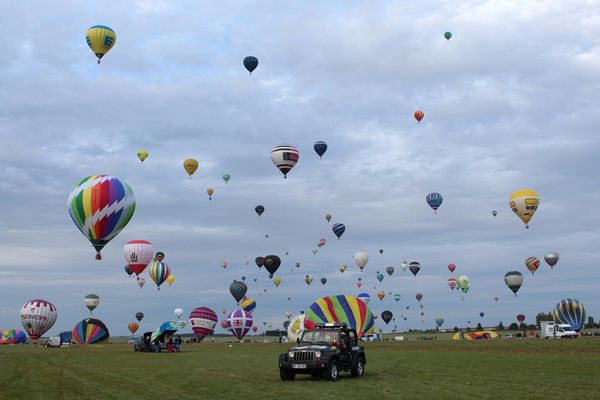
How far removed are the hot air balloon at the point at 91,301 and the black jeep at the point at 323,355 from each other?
83.1 metres

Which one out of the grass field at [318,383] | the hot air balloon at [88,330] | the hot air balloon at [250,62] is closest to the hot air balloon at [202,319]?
the hot air balloon at [88,330]

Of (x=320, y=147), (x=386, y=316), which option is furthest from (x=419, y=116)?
(x=386, y=316)

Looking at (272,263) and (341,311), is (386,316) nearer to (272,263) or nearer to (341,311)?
(272,263)

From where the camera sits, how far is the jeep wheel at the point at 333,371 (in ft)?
81.6

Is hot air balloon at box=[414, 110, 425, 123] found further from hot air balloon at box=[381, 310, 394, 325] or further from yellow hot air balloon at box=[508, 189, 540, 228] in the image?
hot air balloon at box=[381, 310, 394, 325]

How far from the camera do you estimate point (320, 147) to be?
74750 mm

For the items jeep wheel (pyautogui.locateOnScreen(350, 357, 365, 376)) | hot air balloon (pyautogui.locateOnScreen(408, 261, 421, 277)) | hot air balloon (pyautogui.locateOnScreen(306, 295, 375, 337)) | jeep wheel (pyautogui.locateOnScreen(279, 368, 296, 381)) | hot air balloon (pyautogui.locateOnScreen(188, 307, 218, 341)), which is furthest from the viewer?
hot air balloon (pyautogui.locateOnScreen(408, 261, 421, 277))

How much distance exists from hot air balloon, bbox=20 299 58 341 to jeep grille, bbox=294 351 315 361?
238 feet

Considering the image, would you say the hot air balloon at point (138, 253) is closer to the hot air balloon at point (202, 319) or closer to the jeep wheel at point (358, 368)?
the hot air balloon at point (202, 319)

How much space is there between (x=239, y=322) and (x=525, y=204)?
4515 centimetres

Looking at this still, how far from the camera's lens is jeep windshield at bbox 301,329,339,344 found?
26219mm

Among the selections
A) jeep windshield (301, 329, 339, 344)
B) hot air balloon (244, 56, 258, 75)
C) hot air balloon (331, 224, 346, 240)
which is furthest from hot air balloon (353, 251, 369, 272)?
jeep windshield (301, 329, 339, 344)

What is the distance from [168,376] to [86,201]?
997 inches

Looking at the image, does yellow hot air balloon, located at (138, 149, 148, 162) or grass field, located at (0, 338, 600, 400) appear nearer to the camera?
grass field, located at (0, 338, 600, 400)
